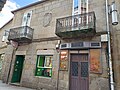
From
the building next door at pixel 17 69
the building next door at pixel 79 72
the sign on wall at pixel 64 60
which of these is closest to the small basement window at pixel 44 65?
the sign on wall at pixel 64 60

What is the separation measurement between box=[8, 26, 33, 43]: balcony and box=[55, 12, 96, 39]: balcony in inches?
113

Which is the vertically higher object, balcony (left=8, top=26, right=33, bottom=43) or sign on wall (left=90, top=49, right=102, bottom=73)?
balcony (left=8, top=26, right=33, bottom=43)

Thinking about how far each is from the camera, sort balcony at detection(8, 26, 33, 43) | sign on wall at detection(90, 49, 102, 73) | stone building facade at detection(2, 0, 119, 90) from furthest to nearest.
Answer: balcony at detection(8, 26, 33, 43), stone building facade at detection(2, 0, 119, 90), sign on wall at detection(90, 49, 102, 73)

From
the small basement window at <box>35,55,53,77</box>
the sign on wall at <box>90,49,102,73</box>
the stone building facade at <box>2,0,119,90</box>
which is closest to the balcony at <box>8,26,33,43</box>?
the stone building facade at <box>2,0,119,90</box>

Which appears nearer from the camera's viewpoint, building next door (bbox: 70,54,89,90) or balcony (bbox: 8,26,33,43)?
building next door (bbox: 70,54,89,90)

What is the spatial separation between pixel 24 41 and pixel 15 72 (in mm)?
2834

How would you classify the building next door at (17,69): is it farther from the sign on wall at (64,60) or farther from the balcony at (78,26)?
the balcony at (78,26)

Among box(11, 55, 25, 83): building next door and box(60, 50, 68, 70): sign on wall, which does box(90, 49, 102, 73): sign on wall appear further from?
box(11, 55, 25, 83): building next door

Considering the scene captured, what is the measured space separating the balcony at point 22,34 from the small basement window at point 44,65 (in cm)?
183

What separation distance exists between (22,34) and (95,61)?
5.85 metres

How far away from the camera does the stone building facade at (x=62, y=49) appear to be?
6652 millimetres

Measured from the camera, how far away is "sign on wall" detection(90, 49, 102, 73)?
21.0 feet

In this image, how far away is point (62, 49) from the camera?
7.84 m

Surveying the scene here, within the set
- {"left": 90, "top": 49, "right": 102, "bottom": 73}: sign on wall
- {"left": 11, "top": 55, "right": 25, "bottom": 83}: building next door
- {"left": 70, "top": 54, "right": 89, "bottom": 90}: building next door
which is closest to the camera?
{"left": 90, "top": 49, "right": 102, "bottom": 73}: sign on wall
